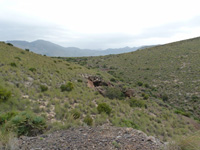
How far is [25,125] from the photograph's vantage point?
5.33 meters

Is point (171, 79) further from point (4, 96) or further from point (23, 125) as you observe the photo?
point (23, 125)

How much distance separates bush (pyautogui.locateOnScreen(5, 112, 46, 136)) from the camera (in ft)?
16.6

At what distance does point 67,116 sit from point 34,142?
3222 millimetres

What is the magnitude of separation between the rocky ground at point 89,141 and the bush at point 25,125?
529mm

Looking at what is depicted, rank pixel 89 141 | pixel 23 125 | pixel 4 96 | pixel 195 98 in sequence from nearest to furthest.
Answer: pixel 89 141 < pixel 23 125 < pixel 4 96 < pixel 195 98

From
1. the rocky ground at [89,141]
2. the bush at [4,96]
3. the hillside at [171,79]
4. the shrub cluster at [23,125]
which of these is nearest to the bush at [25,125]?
the shrub cluster at [23,125]

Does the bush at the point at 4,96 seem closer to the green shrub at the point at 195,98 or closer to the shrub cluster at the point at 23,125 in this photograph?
the shrub cluster at the point at 23,125

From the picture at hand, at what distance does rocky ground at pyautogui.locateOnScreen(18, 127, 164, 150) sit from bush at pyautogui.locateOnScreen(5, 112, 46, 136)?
53 cm

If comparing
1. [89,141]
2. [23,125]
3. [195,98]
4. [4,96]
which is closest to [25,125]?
[23,125]

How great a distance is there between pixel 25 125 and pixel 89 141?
2.75 meters

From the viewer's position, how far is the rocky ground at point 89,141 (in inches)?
165

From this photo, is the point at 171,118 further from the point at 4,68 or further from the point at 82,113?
the point at 4,68

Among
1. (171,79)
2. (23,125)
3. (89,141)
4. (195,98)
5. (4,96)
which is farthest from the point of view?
(171,79)

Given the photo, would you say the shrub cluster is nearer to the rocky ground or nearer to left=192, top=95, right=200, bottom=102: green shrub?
the rocky ground
